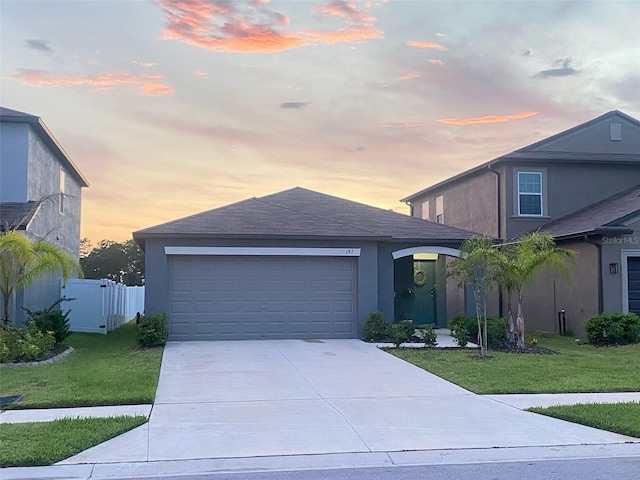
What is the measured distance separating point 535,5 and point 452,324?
804 cm

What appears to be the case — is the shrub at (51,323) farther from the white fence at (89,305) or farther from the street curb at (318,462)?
the street curb at (318,462)

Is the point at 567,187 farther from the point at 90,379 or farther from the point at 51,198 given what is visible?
the point at 90,379

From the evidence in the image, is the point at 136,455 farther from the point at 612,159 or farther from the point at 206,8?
the point at 612,159

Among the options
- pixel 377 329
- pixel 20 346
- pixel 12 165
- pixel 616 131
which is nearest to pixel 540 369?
pixel 377 329

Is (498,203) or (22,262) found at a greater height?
(498,203)

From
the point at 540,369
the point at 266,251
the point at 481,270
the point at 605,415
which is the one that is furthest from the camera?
the point at 266,251

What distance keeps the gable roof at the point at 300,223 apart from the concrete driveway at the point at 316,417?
480cm

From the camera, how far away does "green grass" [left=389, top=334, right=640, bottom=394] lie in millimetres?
10836

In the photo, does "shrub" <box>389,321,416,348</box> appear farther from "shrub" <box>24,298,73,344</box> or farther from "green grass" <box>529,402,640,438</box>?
"shrub" <box>24,298,73,344</box>

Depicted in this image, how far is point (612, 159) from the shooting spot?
75.1ft

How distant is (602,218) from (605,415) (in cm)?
1215

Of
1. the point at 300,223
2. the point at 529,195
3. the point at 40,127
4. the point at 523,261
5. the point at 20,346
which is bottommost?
the point at 20,346

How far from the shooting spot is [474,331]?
16.4 metres

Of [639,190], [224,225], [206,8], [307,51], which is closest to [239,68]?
[307,51]
